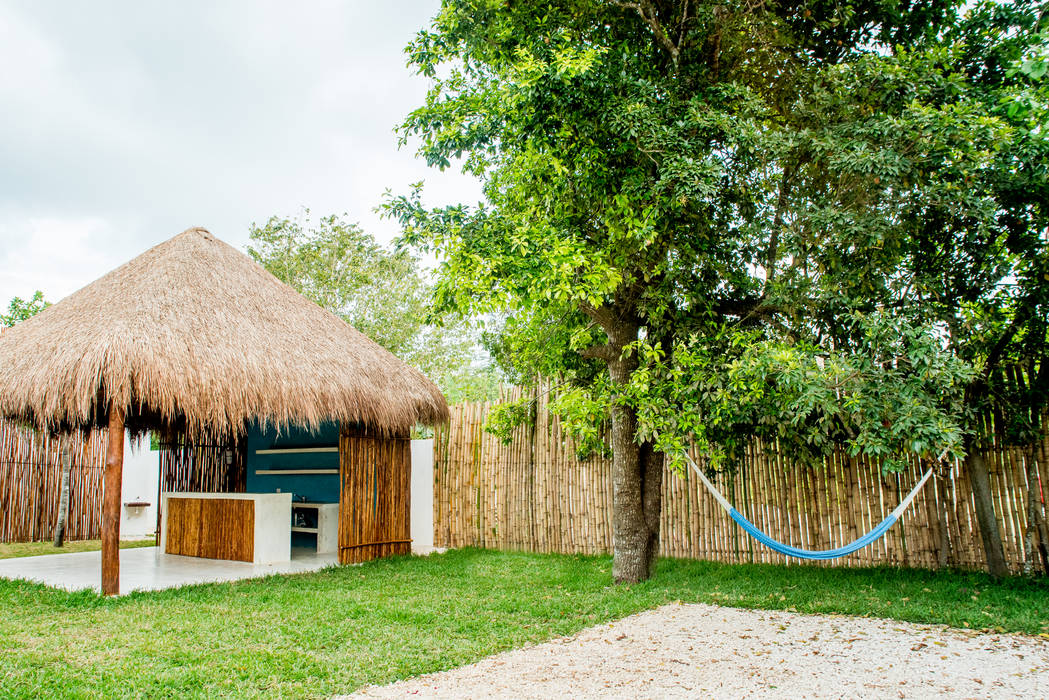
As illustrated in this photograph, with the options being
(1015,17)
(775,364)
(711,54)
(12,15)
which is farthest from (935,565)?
(12,15)

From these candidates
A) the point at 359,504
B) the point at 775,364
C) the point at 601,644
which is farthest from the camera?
the point at 359,504

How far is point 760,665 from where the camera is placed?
3.07 metres

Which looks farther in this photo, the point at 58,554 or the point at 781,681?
the point at 58,554

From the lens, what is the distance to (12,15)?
271 inches

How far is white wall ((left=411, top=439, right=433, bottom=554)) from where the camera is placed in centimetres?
798

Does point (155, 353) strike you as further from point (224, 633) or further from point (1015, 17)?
point (1015, 17)

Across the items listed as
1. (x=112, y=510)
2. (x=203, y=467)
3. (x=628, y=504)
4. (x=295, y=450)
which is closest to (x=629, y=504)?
(x=628, y=504)

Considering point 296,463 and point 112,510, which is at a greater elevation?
point 296,463

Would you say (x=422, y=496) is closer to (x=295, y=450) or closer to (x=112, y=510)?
(x=295, y=450)

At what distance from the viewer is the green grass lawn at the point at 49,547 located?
7.21 metres

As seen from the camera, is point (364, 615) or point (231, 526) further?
point (231, 526)

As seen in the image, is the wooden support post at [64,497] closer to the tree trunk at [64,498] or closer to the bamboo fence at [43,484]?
the tree trunk at [64,498]

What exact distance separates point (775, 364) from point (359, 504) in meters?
4.53

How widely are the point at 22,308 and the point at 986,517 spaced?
47.7 ft
